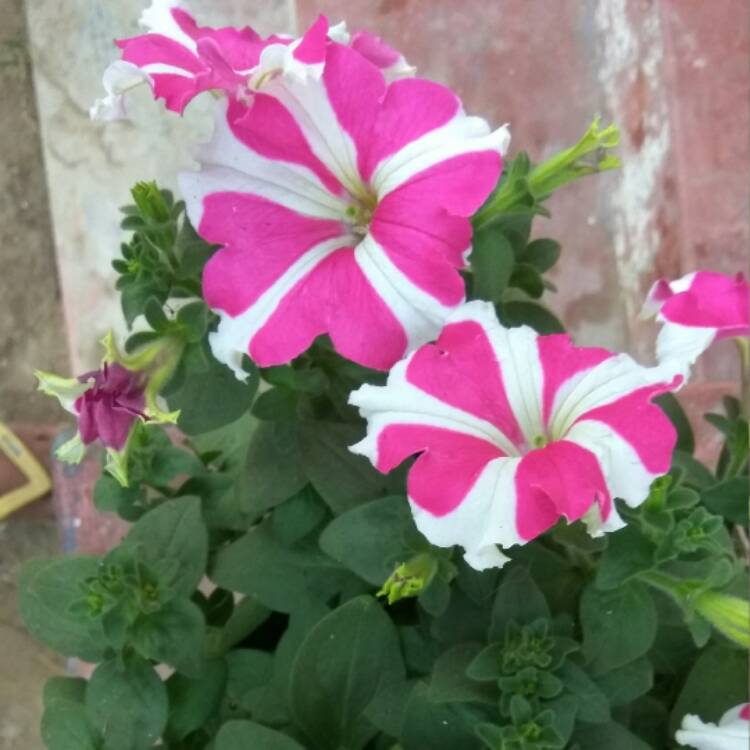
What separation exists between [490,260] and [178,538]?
0.31m

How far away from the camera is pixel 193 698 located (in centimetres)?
72

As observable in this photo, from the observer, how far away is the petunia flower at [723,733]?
1.74ft

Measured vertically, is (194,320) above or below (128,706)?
above

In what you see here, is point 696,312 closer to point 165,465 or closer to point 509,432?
point 509,432

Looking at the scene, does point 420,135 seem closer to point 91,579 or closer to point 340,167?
point 340,167

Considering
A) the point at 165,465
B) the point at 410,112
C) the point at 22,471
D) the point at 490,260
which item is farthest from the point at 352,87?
the point at 22,471

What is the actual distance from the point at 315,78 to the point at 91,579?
1.24ft

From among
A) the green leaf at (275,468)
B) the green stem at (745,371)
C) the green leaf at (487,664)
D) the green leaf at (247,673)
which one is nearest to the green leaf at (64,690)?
the green leaf at (247,673)

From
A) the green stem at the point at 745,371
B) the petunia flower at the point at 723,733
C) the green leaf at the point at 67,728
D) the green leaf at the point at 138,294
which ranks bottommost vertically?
the petunia flower at the point at 723,733

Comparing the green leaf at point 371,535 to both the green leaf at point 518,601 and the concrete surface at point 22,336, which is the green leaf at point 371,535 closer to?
the green leaf at point 518,601

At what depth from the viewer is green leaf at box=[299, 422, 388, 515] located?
674 mm

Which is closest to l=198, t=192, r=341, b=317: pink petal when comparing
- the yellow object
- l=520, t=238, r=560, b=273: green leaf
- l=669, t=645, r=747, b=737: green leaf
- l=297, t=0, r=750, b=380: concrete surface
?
l=520, t=238, r=560, b=273: green leaf

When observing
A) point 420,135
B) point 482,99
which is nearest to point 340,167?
point 420,135

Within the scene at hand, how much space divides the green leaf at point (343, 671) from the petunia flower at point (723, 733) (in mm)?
203
